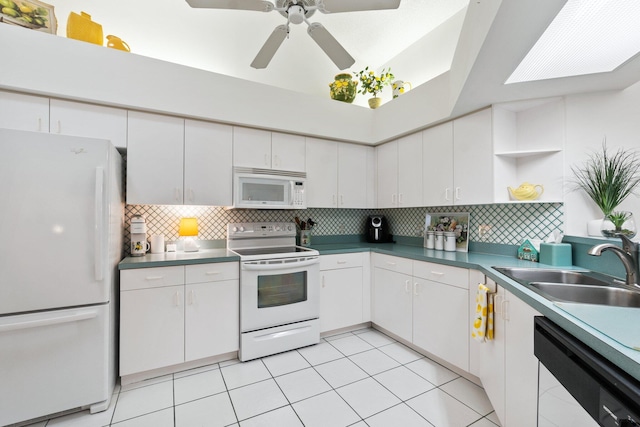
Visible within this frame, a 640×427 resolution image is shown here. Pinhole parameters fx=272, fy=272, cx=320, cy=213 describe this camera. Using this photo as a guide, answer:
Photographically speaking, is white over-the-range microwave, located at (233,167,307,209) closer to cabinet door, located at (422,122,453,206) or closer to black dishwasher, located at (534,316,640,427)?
cabinet door, located at (422,122,453,206)

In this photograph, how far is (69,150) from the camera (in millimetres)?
1736

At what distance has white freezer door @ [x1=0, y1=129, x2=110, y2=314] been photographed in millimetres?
1595

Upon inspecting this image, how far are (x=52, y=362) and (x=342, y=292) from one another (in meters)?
2.25

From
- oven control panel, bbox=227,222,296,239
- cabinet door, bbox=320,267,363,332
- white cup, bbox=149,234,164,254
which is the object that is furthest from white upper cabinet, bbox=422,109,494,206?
white cup, bbox=149,234,164,254

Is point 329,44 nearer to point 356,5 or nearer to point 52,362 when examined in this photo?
point 356,5

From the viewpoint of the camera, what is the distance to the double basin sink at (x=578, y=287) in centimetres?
133

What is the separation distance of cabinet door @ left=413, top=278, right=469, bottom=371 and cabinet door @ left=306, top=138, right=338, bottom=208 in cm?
134

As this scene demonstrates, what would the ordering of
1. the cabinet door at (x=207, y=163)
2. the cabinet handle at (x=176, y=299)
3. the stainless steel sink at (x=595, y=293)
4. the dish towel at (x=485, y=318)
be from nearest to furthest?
the stainless steel sink at (x=595, y=293)
the dish towel at (x=485, y=318)
the cabinet handle at (x=176, y=299)
the cabinet door at (x=207, y=163)

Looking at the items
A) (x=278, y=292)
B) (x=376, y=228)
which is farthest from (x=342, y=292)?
(x=376, y=228)

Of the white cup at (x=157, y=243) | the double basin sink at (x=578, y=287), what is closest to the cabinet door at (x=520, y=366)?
the double basin sink at (x=578, y=287)

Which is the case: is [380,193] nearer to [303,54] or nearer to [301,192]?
[301,192]

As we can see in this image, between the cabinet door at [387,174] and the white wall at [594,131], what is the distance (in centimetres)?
151

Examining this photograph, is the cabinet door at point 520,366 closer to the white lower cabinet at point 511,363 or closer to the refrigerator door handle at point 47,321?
the white lower cabinet at point 511,363

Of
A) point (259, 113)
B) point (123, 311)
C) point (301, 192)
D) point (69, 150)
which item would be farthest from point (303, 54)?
point (123, 311)
